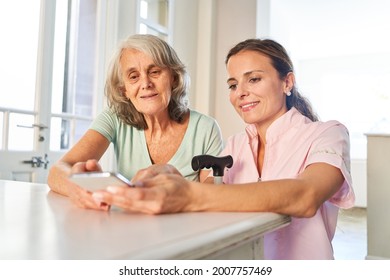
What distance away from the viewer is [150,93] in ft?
3.59

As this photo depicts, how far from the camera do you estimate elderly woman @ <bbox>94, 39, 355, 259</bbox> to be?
533 millimetres

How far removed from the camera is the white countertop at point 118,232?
1.17 ft

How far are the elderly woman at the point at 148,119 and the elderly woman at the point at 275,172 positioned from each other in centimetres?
16

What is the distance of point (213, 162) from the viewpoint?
751mm

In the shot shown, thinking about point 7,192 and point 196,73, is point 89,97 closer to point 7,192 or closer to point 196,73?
point 196,73

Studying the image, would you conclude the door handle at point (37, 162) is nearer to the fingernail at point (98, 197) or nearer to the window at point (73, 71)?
the window at point (73, 71)

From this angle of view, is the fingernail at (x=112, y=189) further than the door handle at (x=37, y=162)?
No

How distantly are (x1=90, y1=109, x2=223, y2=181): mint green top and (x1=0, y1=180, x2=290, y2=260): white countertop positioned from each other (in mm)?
525

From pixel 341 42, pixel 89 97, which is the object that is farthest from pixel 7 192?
pixel 341 42

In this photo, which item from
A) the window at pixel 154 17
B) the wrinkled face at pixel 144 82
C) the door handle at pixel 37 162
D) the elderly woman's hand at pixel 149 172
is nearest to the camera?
the elderly woman's hand at pixel 149 172

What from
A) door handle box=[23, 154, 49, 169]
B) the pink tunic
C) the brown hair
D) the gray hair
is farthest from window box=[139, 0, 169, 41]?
the pink tunic

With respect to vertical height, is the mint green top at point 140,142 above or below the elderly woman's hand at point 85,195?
above

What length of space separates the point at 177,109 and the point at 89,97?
1291 mm

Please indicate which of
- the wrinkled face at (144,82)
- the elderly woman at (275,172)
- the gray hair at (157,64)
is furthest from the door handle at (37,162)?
the elderly woman at (275,172)
